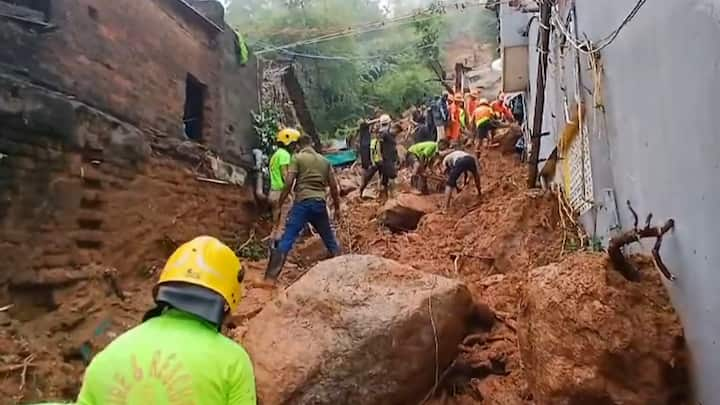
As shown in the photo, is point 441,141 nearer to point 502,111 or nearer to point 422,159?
point 502,111

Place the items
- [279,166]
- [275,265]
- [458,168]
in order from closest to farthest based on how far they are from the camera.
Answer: [275,265] < [279,166] < [458,168]

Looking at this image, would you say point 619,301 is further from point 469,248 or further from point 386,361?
point 469,248

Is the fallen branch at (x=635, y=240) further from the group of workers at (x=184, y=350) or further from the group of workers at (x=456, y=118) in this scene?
the group of workers at (x=456, y=118)

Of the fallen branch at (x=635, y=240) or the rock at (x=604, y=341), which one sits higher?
the fallen branch at (x=635, y=240)

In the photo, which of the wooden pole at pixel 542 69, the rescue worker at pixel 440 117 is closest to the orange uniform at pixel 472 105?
the rescue worker at pixel 440 117

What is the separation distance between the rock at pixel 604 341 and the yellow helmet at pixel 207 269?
1809 millimetres

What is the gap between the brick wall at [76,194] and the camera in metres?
4.69

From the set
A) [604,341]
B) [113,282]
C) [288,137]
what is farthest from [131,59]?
[604,341]

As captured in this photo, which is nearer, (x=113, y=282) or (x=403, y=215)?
(x=113, y=282)

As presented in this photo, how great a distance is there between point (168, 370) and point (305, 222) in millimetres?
4277

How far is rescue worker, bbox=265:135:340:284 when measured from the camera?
20.2ft

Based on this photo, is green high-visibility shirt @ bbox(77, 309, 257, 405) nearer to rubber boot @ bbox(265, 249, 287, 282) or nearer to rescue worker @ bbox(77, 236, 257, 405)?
rescue worker @ bbox(77, 236, 257, 405)

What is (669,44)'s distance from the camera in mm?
2963

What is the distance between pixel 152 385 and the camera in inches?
77.0
